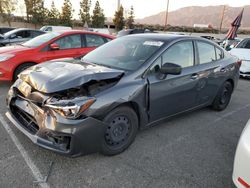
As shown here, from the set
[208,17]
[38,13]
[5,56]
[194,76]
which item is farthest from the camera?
[208,17]

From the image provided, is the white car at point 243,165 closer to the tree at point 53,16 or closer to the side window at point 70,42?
the side window at point 70,42

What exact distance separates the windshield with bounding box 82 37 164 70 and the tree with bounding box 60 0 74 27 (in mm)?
37529

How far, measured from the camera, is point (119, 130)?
302cm

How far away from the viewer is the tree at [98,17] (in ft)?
143

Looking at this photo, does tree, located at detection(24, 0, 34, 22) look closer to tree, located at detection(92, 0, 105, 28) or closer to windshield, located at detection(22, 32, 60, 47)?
tree, located at detection(92, 0, 105, 28)

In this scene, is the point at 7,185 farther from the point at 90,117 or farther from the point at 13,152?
the point at 90,117

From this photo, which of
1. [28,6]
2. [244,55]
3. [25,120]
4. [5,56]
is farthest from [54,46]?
[28,6]

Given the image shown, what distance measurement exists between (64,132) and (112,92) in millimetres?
708

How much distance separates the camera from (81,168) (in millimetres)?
2762

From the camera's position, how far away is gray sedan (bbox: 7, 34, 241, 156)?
257cm

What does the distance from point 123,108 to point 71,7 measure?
41.8m

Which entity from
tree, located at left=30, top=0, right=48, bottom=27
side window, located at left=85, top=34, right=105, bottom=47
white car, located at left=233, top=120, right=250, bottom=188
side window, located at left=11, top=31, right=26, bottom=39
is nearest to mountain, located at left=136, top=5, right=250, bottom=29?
tree, located at left=30, top=0, right=48, bottom=27

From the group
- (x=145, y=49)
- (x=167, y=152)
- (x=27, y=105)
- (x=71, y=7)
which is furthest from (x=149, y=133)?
(x=71, y=7)

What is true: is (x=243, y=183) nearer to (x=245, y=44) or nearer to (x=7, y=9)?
(x=245, y=44)
